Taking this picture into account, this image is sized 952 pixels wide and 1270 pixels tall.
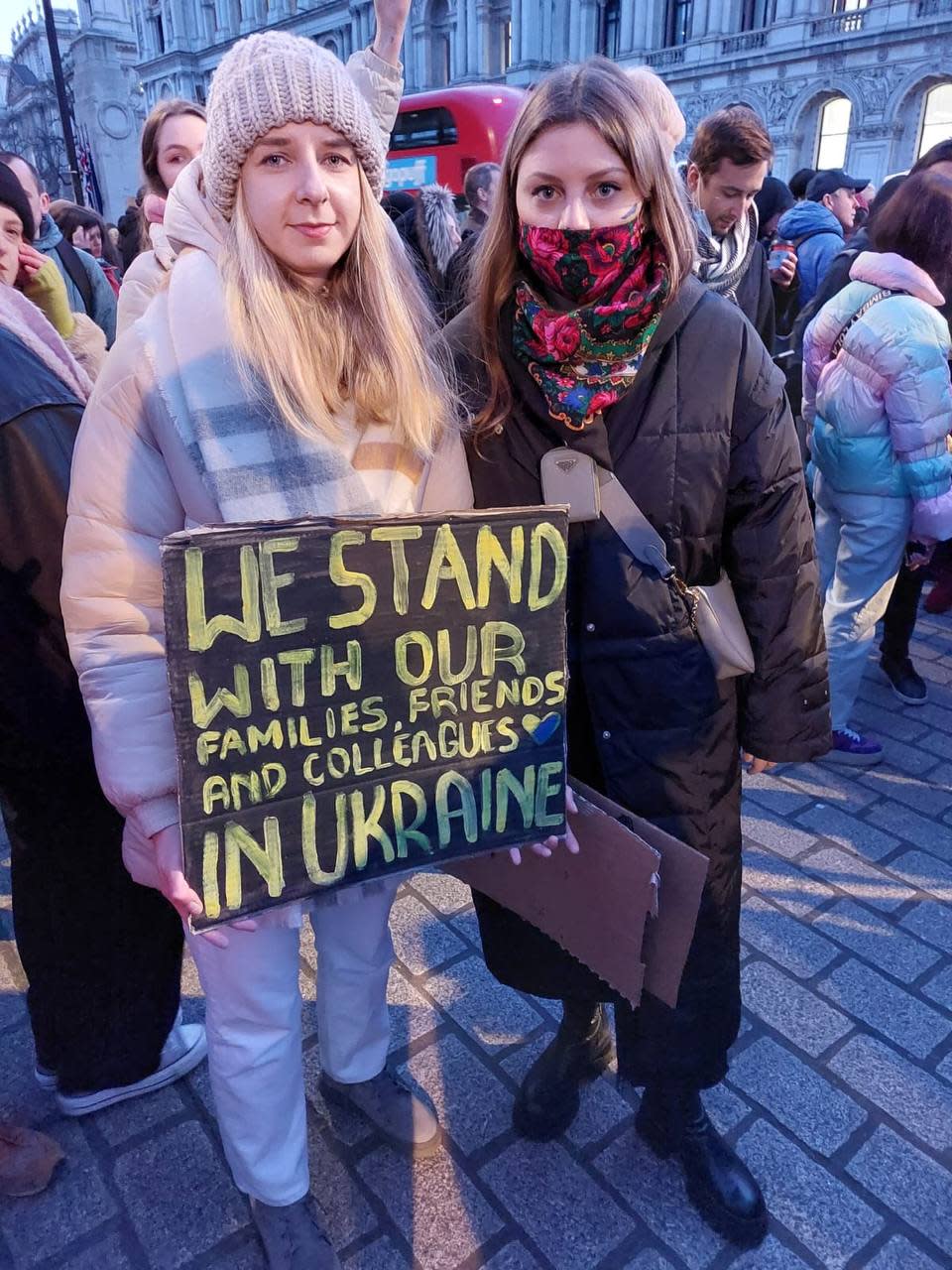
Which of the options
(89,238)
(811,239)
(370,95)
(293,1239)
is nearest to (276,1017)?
(293,1239)

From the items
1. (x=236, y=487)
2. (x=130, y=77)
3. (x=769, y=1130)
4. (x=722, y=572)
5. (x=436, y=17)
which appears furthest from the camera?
(x=130, y=77)

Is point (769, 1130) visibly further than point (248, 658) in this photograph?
Yes

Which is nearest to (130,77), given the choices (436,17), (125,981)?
(436,17)

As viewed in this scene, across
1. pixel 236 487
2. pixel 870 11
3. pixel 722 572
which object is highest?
pixel 870 11

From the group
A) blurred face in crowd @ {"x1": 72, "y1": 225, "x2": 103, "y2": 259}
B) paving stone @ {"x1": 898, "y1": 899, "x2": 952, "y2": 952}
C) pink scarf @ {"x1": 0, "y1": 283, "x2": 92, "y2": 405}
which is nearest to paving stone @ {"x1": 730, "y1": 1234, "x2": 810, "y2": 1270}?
paving stone @ {"x1": 898, "y1": 899, "x2": 952, "y2": 952}

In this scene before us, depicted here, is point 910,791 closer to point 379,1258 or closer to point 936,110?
point 379,1258

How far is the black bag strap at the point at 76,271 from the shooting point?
4574 millimetres

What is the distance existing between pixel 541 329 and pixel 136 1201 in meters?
2.04

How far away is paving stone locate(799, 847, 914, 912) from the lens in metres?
2.96

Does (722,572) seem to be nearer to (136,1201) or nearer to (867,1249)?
(867,1249)

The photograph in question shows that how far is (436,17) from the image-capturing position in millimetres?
44188

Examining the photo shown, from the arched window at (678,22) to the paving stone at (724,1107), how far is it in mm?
40792

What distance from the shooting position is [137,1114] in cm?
221

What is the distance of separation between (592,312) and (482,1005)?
187cm
